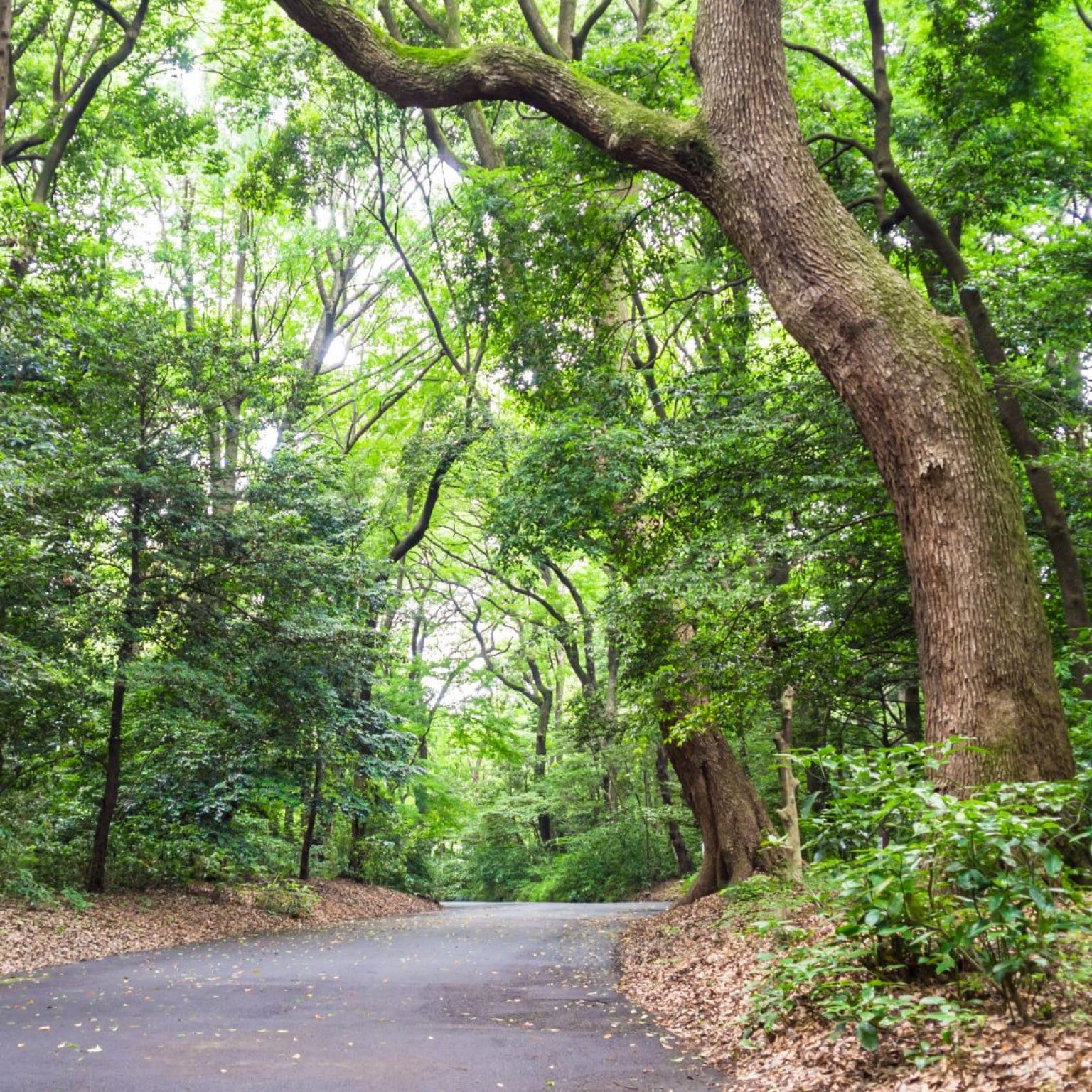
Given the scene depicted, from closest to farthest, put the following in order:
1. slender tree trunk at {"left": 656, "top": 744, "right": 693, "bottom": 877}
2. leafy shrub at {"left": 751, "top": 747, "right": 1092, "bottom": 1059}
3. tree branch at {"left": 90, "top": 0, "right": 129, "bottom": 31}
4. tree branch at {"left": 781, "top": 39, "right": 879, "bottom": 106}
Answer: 1. leafy shrub at {"left": 751, "top": 747, "right": 1092, "bottom": 1059}
2. tree branch at {"left": 781, "top": 39, "right": 879, "bottom": 106}
3. tree branch at {"left": 90, "top": 0, "right": 129, "bottom": 31}
4. slender tree trunk at {"left": 656, "top": 744, "right": 693, "bottom": 877}

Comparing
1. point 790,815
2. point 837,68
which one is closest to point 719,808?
point 790,815

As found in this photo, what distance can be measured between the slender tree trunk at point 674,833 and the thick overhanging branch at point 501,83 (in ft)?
62.3

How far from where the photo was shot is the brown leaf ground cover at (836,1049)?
346cm

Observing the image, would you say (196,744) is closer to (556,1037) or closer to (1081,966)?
(556,1037)

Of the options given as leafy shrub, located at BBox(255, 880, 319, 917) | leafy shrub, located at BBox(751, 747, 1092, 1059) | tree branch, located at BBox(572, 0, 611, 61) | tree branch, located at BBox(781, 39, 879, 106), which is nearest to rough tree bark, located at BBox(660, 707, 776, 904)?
leafy shrub, located at BBox(255, 880, 319, 917)

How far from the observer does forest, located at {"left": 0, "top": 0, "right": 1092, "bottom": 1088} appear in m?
5.09

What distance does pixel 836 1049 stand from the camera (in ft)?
14.1

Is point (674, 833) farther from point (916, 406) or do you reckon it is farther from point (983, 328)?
point (916, 406)

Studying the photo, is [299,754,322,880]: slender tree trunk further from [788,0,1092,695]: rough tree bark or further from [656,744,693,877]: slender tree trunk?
[788,0,1092,695]: rough tree bark

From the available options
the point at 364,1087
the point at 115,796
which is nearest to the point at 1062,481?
the point at 364,1087

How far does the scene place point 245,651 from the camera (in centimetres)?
1441

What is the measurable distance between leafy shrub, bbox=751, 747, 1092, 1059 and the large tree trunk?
28.4ft

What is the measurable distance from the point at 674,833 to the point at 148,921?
15.2 metres

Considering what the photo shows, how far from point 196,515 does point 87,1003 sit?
7.75 m
